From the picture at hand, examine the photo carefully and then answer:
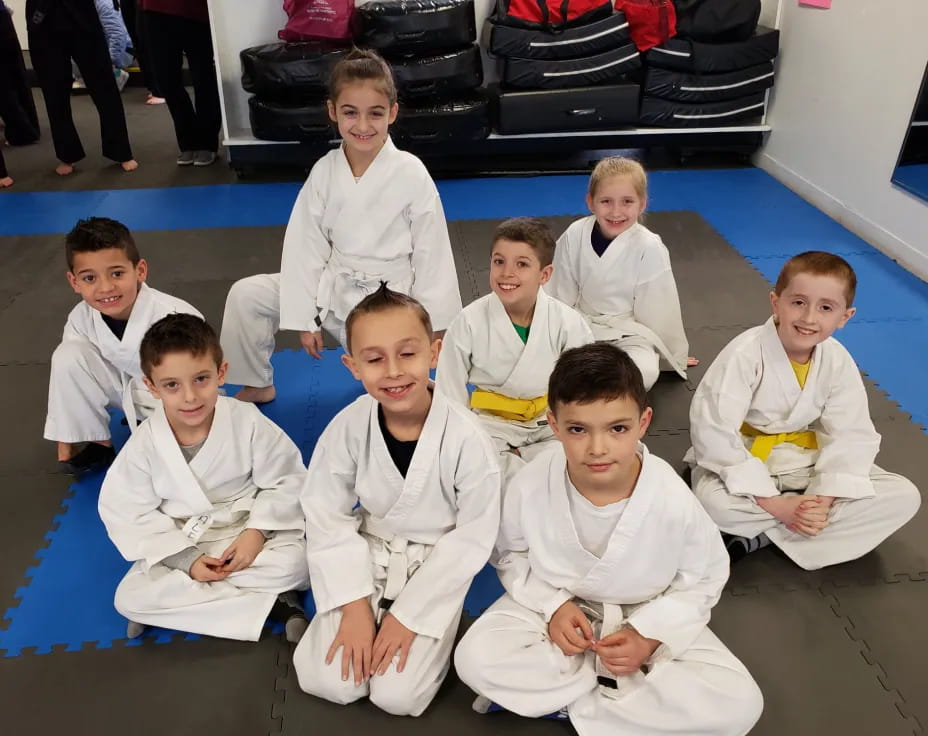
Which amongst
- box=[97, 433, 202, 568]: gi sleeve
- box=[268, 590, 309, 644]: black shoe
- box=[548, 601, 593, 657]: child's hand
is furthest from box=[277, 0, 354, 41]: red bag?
box=[548, 601, 593, 657]: child's hand

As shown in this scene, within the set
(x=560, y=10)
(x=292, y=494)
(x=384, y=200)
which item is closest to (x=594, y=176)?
(x=384, y=200)

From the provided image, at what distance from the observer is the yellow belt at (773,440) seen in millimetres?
2699

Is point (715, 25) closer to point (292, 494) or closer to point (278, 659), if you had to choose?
point (292, 494)

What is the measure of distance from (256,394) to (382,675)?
177 centimetres

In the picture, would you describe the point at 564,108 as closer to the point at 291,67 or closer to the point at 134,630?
the point at 291,67

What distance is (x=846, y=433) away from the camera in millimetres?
2613

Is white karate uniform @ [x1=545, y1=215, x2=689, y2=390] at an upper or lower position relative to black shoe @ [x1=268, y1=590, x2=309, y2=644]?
upper

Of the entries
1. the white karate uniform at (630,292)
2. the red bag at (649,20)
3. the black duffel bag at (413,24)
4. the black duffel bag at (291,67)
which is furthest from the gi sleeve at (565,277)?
the red bag at (649,20)

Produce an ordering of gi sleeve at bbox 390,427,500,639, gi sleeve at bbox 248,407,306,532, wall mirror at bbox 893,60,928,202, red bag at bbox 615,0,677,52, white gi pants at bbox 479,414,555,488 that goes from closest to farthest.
→ gi sleeve at bbox 390,427,500,639 < gi sleeve at bbox 248,407,306,532 < white gi pants at bbox 479,414,555,488 < wall mirror at bbox 893,60,928,202 < red bag at bbox 615,0,677,52

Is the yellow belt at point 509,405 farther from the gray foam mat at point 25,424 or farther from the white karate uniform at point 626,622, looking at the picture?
the gray foam mat at point 25,424

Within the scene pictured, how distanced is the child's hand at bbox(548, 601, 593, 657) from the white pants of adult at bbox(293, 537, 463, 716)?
33cm

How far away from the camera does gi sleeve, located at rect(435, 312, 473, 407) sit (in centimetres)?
287

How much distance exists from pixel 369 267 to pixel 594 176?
43.2 inches

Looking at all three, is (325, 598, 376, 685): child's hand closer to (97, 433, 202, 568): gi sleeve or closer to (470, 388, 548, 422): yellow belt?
(97, 433, 202, 568): gi sleeve
